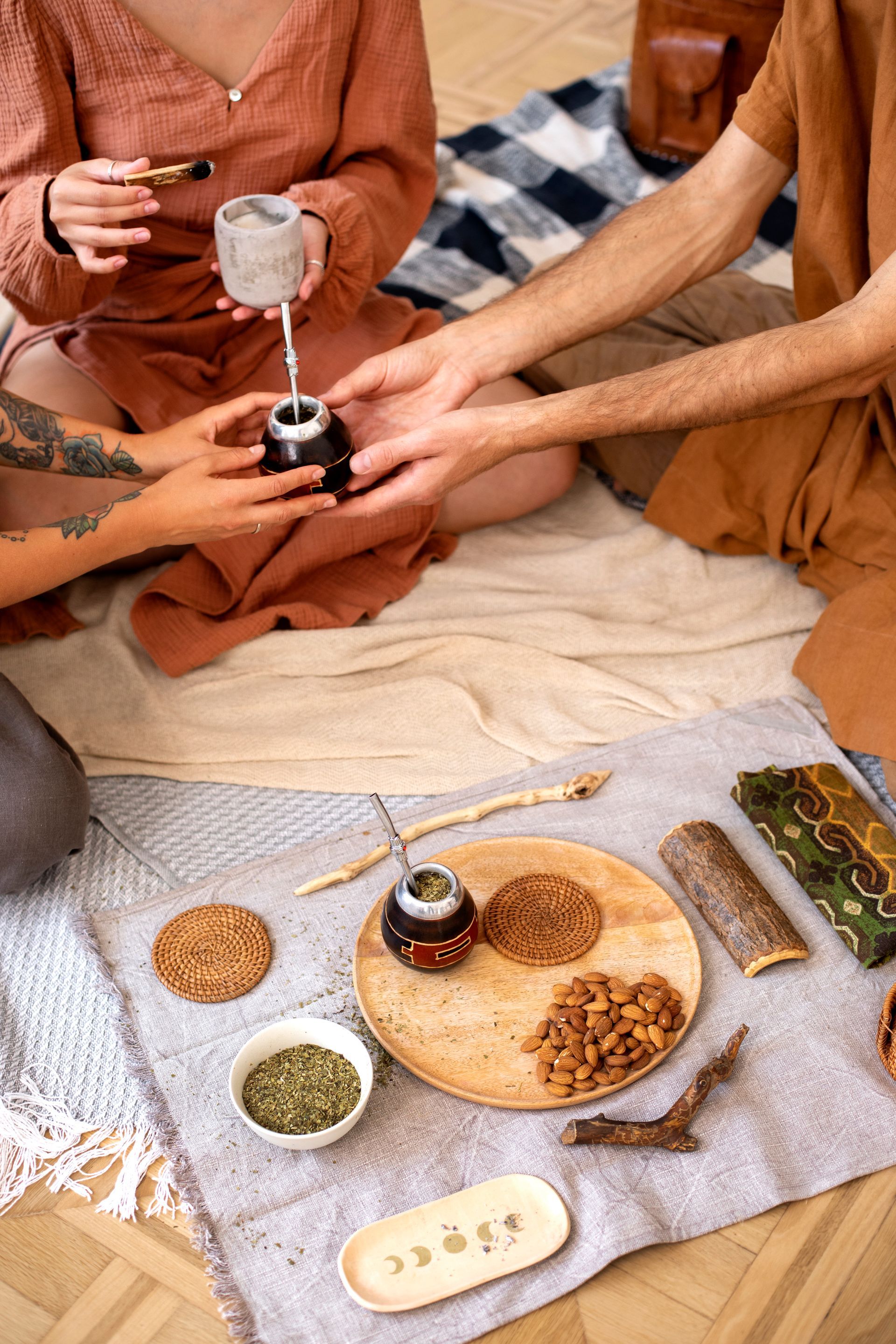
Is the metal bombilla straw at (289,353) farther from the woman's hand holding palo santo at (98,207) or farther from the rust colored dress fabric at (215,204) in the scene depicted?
the rust colored dress fabric at (215,204)

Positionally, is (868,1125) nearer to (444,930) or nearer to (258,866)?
(444,930)

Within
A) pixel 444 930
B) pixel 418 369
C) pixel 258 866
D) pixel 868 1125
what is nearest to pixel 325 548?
pixel 418 369

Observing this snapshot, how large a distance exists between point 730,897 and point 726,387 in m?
0.75

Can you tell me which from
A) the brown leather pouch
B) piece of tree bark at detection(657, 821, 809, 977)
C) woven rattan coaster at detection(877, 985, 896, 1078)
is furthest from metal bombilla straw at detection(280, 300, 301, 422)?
the brown leather pouch


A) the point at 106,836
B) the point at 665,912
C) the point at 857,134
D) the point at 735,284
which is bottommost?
the point at 106,836

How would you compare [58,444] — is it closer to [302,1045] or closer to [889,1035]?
[302,1045]

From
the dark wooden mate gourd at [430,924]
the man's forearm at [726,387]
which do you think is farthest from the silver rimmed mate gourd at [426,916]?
the man's forearm at [726,387]

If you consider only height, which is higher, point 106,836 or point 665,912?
point 665,912

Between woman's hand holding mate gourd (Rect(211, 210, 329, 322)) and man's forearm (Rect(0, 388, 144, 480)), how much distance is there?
27 centimetres

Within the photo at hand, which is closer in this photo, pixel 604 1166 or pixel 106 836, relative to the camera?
pixel 604 1166

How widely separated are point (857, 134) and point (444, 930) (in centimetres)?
137

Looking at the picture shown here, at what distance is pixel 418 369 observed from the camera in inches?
77.1

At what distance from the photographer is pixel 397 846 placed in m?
1.47

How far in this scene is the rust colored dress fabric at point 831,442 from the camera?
1.77m
